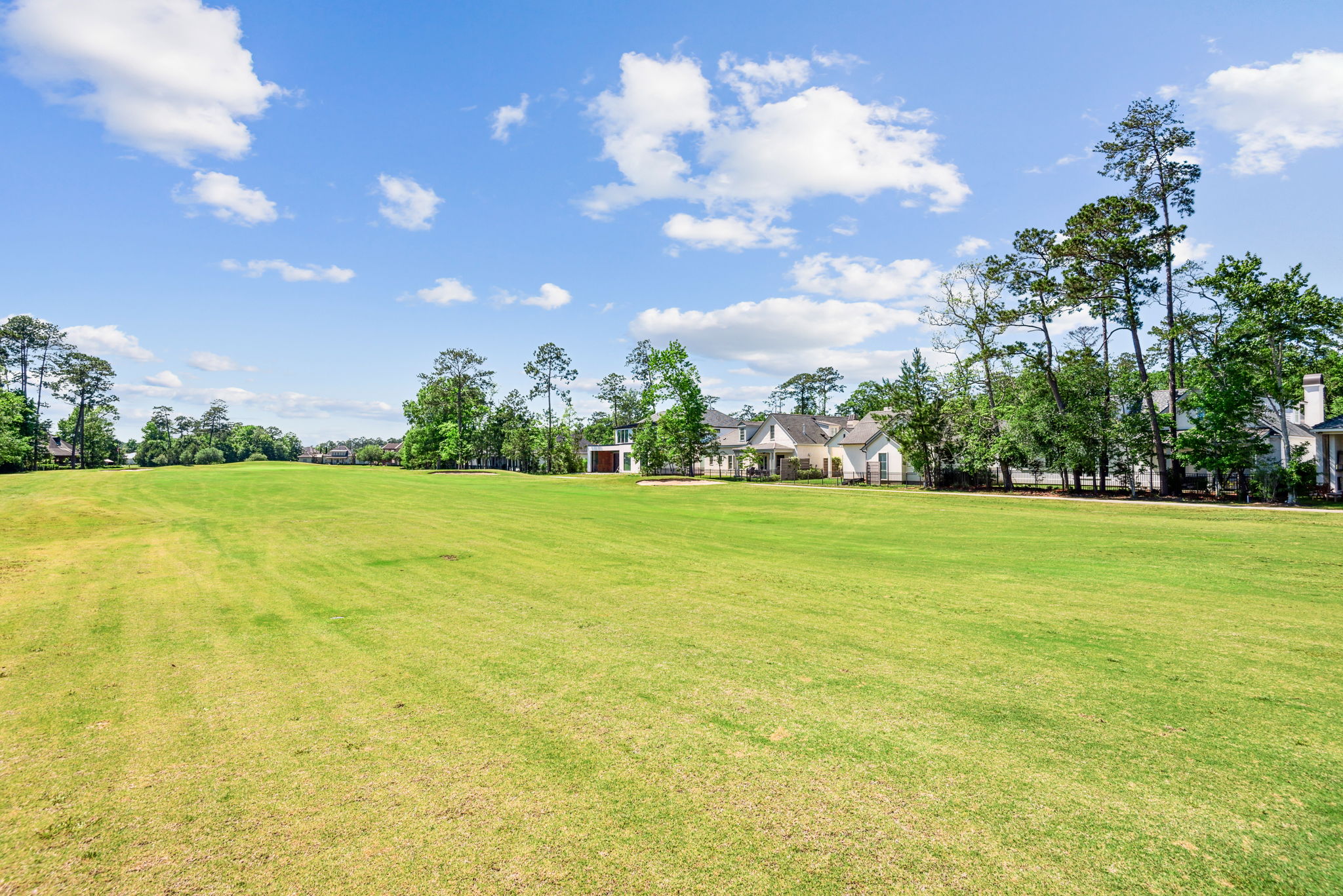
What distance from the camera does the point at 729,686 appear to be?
5.69 metres

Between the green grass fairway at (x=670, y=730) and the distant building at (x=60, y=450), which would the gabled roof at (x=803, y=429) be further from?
the distant building at (x=60, y=450)

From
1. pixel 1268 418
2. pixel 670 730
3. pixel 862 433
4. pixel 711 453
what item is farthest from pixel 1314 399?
pixel 670 730

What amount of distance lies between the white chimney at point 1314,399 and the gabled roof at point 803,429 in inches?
1372

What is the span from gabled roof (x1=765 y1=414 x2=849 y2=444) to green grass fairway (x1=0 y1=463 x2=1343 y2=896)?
48.2 meters

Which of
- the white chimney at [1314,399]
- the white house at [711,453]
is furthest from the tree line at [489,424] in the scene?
the white chimney at [1314,399]

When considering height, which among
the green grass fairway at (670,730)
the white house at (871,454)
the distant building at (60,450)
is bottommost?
the green grass fairway at (670,730)

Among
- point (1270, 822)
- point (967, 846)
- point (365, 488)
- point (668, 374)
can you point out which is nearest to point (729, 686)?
point (967, 846)

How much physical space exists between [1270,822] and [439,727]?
5594 millimetres

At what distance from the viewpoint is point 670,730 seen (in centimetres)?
476

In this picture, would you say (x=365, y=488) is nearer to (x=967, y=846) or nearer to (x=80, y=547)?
(x=80, y=547)

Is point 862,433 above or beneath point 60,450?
beneath

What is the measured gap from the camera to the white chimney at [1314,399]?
3083 cm

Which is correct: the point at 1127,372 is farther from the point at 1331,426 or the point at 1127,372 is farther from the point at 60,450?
the point at 60,450

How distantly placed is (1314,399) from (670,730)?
1688 inches
